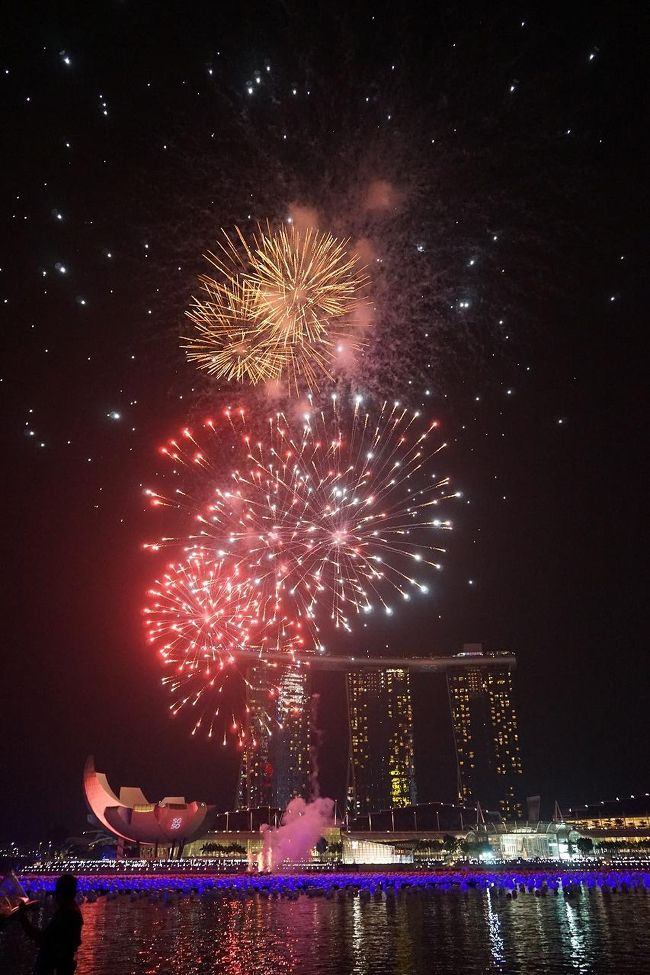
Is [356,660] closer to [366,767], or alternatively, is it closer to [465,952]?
[366,767]

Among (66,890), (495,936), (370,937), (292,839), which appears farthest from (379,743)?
(66,890)

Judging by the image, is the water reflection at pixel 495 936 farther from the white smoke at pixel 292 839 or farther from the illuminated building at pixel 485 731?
the illuminated building at pixel 485 731

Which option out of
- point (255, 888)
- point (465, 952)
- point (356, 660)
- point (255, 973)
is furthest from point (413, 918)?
point (356, 660)

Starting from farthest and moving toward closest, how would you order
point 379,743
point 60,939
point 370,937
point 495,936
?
point 379,743
point 370,937
point 495,936
point 60,939

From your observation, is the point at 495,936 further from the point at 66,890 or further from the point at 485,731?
the point at 485,731

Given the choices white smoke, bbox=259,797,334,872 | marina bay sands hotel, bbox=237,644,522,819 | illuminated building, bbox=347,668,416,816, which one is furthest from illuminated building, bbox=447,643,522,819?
white smoke, bbox=259,797,334,872

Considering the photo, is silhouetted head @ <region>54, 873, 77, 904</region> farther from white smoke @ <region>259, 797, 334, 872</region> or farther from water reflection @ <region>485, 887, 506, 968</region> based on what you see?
white smoke @ <region>259, 797, 334, 872</region>
